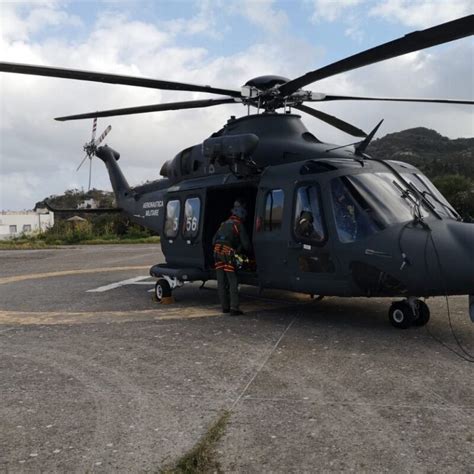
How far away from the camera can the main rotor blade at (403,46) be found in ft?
16.3

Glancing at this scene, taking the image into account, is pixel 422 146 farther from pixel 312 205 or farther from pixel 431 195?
pixel 312 205

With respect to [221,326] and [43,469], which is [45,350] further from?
[43,469]

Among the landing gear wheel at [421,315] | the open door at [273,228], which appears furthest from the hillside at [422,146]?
the landing gear wheel at [421,315]

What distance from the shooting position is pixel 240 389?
466 cm

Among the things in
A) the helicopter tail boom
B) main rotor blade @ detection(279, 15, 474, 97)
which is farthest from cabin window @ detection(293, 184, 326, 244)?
the helicopter tail boom

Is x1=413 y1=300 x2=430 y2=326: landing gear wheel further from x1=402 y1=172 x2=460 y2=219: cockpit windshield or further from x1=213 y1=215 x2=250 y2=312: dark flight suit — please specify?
x1=213 y1=215 x2=250 y2=312: dark flight suit

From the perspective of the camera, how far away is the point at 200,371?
5234mm

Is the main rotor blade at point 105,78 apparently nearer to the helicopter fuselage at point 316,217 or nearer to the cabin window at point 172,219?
the helicopter fuselage at point 316,217

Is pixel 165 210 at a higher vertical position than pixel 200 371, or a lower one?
higher


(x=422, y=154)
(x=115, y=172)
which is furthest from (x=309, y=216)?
(x=422, y=154)

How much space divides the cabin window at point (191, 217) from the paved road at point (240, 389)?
1525mm

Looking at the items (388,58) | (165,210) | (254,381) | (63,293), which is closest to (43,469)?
(254,381)

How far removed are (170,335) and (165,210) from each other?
3.99 m

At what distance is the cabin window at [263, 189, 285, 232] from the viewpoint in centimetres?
769
